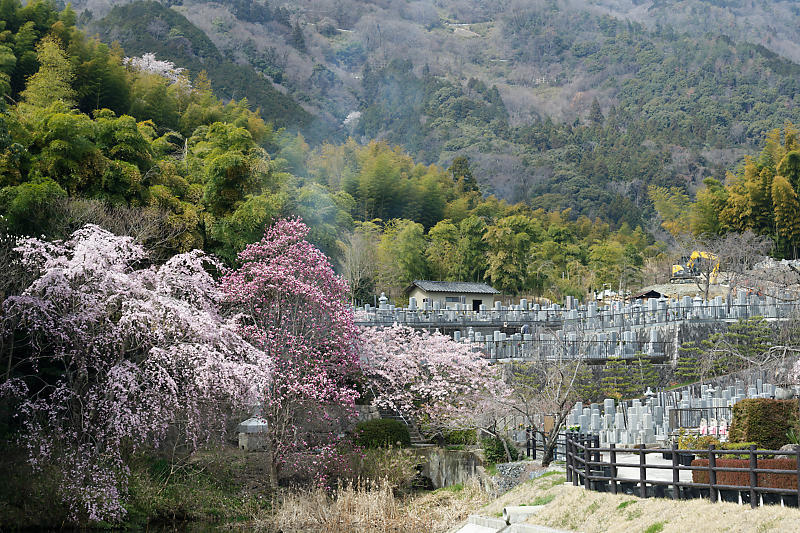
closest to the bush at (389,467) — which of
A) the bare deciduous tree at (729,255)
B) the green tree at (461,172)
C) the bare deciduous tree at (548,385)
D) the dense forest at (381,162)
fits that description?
the bare deciduous tree at (548,385)

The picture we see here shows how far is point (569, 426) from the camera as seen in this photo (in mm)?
23547

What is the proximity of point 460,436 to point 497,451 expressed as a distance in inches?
110

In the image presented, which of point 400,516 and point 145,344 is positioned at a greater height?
point 145,344

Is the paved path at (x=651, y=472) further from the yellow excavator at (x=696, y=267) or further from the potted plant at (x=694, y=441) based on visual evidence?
the yellow excavator at (x=696, y=267)

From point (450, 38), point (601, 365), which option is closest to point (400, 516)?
point (601, 365)

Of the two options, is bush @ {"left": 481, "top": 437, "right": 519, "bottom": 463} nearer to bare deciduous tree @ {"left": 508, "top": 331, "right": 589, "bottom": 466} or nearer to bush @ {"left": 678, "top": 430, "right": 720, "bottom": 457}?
bare deciduous tree @ {"left": 508, "top": 331, "right": 589, "bottom": 466}

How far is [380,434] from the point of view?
2508 centimetres

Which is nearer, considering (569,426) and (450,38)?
(569,426)

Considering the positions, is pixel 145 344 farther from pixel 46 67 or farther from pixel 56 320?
pixel 46 67

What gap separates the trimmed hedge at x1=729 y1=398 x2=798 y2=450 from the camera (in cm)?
1759

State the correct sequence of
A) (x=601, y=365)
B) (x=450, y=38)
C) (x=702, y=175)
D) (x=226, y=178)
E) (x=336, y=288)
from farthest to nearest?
(x=450, y=38) → (x=702, y=175) → (x=601, y=365) → (x=226, y=178) → (x=336, y=288)

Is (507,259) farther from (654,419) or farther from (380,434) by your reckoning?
(654,419)

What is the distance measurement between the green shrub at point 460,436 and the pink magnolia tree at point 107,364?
7581mm

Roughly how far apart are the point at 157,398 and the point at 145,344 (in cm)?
140
